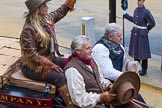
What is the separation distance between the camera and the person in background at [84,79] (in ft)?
13.5

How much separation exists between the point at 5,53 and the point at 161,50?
4.64 m

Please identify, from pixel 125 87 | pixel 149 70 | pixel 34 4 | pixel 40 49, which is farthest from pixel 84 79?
pixel 149 70

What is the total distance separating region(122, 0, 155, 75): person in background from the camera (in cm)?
713

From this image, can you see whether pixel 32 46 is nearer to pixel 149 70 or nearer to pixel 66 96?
pixel 66 96

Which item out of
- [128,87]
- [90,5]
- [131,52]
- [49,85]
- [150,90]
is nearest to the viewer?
[128,87]

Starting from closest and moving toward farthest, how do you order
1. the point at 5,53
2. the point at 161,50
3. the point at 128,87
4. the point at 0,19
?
the point at 128,87
the point at 5,53
the point at 161,50
the point at 0,19

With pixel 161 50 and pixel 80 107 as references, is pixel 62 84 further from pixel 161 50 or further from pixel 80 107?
pixel 161 50

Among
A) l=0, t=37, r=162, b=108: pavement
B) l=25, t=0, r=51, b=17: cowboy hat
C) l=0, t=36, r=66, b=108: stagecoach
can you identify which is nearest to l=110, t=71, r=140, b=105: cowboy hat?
l=0, t=36, r=66, b=108: stagecoach

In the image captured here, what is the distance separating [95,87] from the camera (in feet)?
14.2

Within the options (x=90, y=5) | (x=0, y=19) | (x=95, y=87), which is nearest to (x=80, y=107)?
(x=95, y=87)

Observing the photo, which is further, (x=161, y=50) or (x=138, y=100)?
(x=161, y=50)

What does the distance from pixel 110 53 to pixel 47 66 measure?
78 centimetres

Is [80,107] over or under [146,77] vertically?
over

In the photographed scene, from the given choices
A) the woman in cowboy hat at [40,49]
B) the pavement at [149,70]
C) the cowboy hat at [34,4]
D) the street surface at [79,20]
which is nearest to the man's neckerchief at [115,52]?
the woman in cowboy hat at [40,49]
